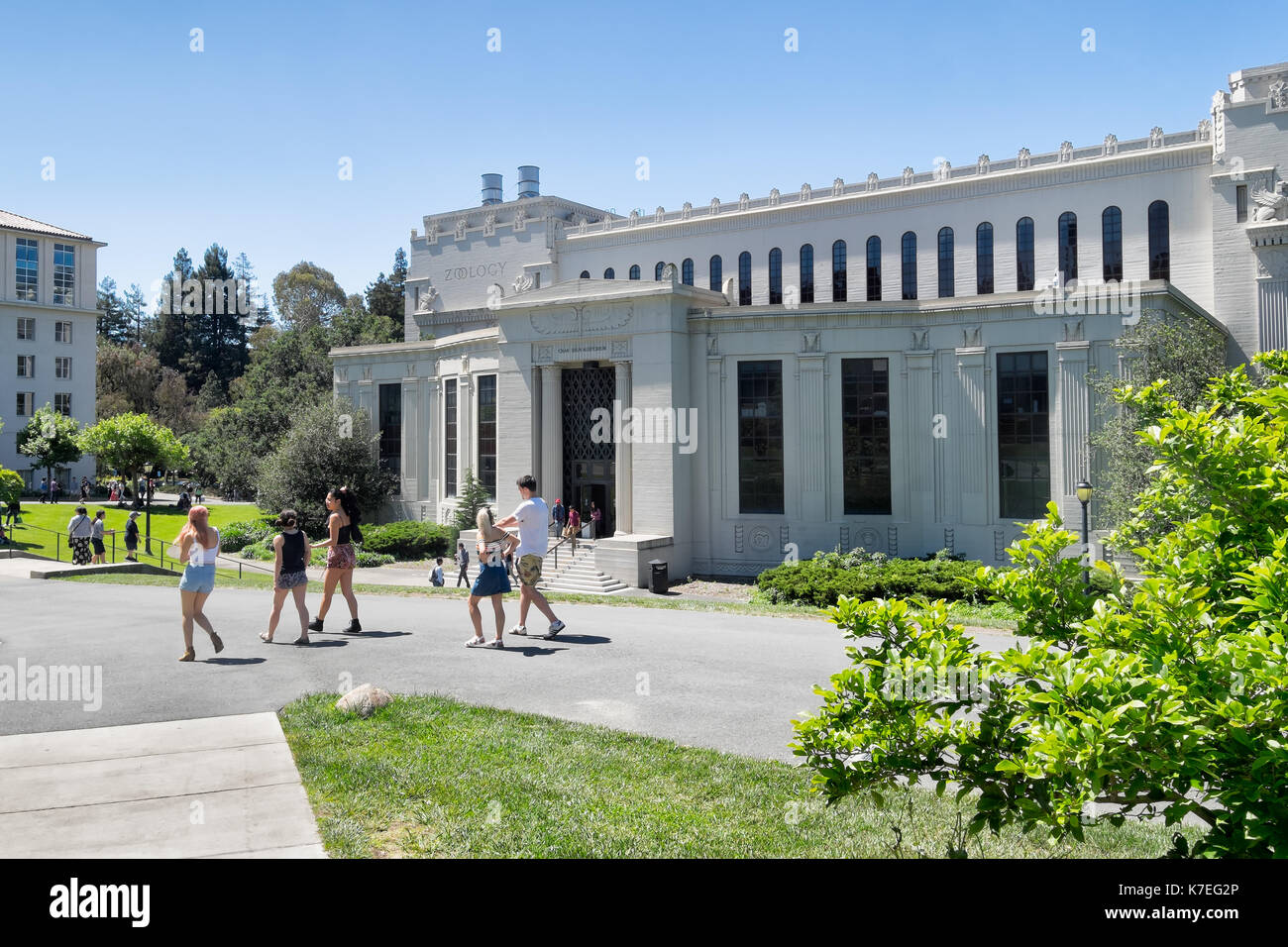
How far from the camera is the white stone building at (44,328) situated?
65.9 meters

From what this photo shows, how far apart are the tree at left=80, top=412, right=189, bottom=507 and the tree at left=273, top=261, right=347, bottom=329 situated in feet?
150

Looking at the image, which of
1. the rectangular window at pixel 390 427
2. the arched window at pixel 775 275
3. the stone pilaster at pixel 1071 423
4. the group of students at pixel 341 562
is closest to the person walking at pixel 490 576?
the group of students at pixel 341 562

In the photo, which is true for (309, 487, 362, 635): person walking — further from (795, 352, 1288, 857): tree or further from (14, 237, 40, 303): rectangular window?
(14, 237, 40, 303): rectangular window

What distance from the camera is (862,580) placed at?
78.4 feet

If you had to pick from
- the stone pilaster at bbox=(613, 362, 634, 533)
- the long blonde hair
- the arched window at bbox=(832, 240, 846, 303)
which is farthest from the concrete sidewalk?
the arched window at bbox=(832, 240, 846, 303)

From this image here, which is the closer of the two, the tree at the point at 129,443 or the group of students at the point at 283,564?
the group of students at the point at 283,564

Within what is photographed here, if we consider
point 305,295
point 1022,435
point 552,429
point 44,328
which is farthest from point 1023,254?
point 305,295

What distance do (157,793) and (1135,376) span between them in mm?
27761

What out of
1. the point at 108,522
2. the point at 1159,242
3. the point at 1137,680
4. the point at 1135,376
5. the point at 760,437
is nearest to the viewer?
the point at 1137,680

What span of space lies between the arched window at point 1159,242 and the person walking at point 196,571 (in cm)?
3697

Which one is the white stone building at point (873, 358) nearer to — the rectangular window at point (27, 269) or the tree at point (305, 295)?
the rectangular window at point (27, 269)

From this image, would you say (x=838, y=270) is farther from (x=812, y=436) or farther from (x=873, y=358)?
(x=812, y=436)
